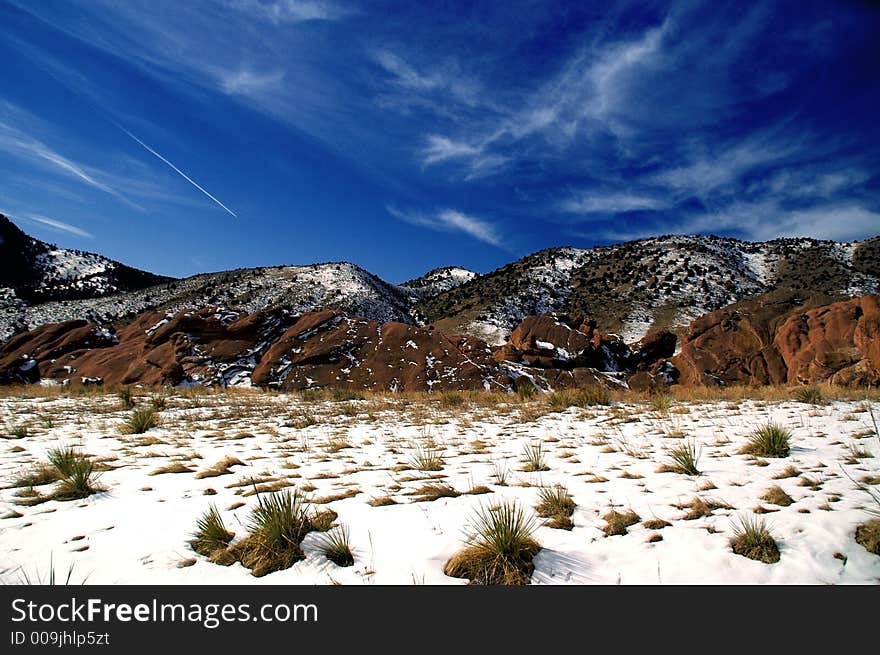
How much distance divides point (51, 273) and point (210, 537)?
400 feet

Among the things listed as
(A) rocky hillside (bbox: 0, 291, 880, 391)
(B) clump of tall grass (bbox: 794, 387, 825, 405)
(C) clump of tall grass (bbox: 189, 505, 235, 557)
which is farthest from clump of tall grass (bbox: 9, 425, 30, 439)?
(B) clump of tall grass (bbox: 794, 387, 825, 405)

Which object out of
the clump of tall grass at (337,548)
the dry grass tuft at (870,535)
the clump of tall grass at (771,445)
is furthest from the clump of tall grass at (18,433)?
the clump of tall grass at (771,445)

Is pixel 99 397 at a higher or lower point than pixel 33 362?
lower

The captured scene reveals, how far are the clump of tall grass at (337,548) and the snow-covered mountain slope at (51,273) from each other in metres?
101

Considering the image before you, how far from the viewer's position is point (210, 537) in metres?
3.10

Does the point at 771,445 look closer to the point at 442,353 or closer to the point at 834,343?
the point at 442,353

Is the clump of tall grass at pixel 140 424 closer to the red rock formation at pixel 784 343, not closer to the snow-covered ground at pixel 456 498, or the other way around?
the snow-covered ground at pixel 456 498

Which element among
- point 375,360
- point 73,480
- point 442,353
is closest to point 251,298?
point 375,360

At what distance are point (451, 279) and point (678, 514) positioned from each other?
109705 millimetres

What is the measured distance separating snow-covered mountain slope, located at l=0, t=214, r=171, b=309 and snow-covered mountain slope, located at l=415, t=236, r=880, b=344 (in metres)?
71.0
